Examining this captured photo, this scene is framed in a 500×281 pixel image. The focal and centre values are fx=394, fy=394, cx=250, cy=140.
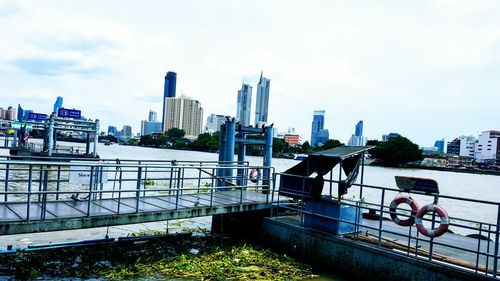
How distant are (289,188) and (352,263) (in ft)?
12.3

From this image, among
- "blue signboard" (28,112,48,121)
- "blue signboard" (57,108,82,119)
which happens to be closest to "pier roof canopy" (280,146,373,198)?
"blue signboard" (57,108,82,119)

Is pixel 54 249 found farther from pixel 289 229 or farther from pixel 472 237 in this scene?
pixel 472 237

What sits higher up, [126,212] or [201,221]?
A: [126,212]

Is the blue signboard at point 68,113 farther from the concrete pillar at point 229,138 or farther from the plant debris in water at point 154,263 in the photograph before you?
the plant debris in water at point 154,263

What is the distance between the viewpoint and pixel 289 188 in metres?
12.9

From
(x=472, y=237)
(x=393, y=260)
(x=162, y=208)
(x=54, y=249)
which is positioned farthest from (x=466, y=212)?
(x=54, y=249)

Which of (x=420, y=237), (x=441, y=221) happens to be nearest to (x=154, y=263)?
(x=441, y=221)

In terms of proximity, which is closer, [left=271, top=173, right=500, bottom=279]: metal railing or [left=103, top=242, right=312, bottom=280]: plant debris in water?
[left=271, top=173, right=500, bottom=279]: metal railing

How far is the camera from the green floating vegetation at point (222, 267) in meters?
9.28

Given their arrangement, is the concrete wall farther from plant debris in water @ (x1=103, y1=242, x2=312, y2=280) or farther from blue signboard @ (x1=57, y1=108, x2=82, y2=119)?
blue signboard @ (x1=57, y1=108, x2=82, y2=119)

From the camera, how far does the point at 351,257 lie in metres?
9.67

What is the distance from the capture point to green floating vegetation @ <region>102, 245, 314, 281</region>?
9.28 metres

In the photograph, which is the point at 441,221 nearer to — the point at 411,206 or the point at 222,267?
the point at 411,206

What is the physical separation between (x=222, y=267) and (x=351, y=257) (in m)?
3.20
